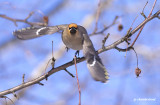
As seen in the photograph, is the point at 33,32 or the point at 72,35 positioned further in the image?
the point at 33,32

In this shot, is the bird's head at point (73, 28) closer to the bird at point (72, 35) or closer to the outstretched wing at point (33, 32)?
the bird at point (72, 35)

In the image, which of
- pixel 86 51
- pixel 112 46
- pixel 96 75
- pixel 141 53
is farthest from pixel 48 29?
pixel 141 53

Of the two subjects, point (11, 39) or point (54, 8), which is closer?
point (11, 39)

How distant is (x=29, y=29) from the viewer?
12.0 feet

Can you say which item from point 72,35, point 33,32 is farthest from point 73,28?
point 33,32

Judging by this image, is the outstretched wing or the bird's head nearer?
the bird's head

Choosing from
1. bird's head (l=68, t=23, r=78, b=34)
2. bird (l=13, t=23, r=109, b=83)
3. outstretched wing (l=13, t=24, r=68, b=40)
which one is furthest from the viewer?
outstretched wing (l=13, t=24, r=68, b=40)

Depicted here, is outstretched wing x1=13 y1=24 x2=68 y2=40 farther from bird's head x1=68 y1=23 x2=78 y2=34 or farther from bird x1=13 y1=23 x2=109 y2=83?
bird's head x1=68 y1=23 x2=78 y2=34

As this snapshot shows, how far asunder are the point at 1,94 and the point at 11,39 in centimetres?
504

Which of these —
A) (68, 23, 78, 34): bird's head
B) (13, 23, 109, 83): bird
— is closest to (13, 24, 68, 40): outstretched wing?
(13, 23, 109, 83): bird

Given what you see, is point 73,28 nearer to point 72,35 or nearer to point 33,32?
point 72,35

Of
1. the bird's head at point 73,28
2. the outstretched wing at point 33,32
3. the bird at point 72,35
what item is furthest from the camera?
the outstretched wing at point 33,32

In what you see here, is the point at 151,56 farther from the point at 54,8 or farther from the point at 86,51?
the point at 86,51

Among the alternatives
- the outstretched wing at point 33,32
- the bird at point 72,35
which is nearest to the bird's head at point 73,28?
the bird at point 72,35
